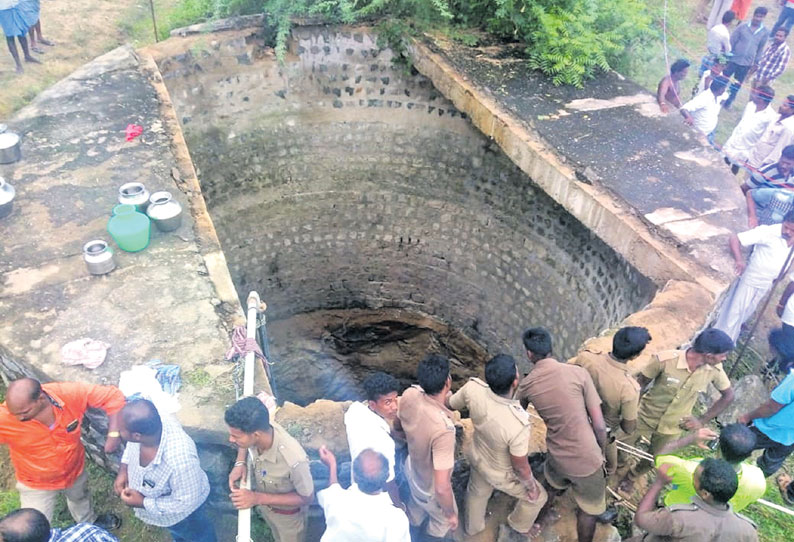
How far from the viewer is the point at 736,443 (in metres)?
3.31

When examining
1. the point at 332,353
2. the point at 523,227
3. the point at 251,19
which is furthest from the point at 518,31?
the point at 332,353

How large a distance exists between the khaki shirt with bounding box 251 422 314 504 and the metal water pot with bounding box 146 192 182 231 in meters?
2.30

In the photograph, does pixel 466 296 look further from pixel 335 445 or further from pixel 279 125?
pixel 335 445

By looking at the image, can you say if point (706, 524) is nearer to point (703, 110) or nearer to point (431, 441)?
point (431, 441)

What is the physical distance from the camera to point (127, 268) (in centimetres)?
472

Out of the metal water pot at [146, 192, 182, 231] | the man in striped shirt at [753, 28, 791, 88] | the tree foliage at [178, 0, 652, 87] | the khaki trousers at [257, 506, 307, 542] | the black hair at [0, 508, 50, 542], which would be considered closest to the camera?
the black hair at [0, 508, 50, 542]

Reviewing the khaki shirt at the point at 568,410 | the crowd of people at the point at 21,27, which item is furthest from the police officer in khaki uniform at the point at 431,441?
the crowd of people at the point at 21,27

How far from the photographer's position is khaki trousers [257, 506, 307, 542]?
3.53 metres

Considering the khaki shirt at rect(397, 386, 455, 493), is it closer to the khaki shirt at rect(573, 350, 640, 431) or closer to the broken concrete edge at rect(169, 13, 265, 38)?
the khaki shirt at rect(573, 350, 640, 431)

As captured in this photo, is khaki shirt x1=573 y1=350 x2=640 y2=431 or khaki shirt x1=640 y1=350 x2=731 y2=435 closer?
khaki shirt x1=573 y1=350 x2=640 y2=431

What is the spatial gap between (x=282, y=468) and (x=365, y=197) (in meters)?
5.99

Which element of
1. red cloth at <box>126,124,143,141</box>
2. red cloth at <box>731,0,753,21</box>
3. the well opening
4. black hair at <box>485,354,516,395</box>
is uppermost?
red cloth at <box>731,0,753,21</box>

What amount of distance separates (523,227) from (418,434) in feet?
16.0

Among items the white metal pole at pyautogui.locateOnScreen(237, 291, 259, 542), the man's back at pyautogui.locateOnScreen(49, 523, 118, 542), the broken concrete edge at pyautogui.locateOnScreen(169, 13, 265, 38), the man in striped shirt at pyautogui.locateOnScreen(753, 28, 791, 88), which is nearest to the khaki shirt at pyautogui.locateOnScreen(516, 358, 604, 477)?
the white metal pole at pyautogui.locateOnScreen(237, 291, 259, 542)
